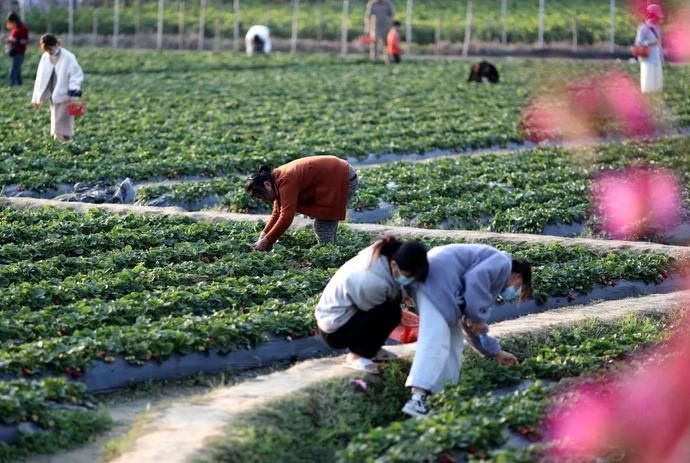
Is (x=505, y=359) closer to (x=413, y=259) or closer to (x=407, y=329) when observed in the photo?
(x=407, y=329)

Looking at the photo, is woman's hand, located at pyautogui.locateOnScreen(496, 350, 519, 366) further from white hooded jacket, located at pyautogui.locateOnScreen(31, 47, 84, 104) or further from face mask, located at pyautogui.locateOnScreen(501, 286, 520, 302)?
white hooded jacket, located at pyautogui.locateOnScreen(31, 47, 84, 104)

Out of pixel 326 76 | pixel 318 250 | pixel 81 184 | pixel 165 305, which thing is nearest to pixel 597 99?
pixel 326 76

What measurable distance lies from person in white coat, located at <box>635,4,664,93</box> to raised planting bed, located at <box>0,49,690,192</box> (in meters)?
0.49

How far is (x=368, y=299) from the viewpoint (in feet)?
29.3

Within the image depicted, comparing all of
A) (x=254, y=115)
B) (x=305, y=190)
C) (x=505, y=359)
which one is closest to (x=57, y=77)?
(x=254, y=115)

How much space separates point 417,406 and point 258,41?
3600cm

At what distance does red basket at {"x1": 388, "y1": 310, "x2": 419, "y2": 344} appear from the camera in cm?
994

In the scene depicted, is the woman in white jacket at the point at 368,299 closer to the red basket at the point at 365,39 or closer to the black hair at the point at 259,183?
the black hair at the point at 259,183

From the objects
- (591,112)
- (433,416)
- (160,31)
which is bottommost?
(433,416)

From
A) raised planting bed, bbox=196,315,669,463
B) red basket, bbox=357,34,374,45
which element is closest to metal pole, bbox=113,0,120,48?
red basket, bbox=357,34,374,45

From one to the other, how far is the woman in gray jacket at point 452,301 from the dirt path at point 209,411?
70 centimetres

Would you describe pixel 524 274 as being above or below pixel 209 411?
above

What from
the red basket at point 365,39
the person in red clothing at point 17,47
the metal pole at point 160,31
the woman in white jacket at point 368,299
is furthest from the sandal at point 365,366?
the metal pole at point 160,31

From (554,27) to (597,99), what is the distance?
15168 mm
